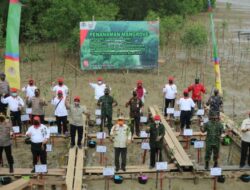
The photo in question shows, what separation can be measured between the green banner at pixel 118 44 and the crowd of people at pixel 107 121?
5399 mm

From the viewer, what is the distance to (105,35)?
19781 millimetres

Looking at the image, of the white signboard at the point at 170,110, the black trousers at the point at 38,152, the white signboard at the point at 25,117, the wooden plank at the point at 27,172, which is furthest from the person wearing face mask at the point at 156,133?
the white signboard at the point at 25,117

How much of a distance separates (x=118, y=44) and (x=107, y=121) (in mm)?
6855

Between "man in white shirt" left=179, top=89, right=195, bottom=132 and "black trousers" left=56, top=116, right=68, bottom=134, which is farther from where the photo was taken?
"man in white shirt" left=179, top=89, right=195, bottom=132

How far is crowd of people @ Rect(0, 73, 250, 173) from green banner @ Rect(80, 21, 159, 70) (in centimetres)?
540

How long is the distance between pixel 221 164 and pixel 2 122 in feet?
18.3

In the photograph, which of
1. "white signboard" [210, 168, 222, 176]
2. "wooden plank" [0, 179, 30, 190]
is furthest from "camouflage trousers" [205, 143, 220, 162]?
"wooden plank" [0, 179, 30, 190]

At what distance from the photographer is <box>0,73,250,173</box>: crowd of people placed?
35.0 feet

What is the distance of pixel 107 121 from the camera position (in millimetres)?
13734

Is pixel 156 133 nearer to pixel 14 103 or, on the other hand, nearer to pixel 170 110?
pixel 170 110

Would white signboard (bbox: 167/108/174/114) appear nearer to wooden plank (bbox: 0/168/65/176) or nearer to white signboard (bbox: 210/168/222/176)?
white signboard (bbox: 210/168/222/176)

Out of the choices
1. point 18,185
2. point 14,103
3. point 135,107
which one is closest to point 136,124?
point 135,107

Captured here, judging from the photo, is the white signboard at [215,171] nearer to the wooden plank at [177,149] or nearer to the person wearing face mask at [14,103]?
the wooden plank at [177,149]

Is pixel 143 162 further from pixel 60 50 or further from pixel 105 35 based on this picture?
pixel 60 50
